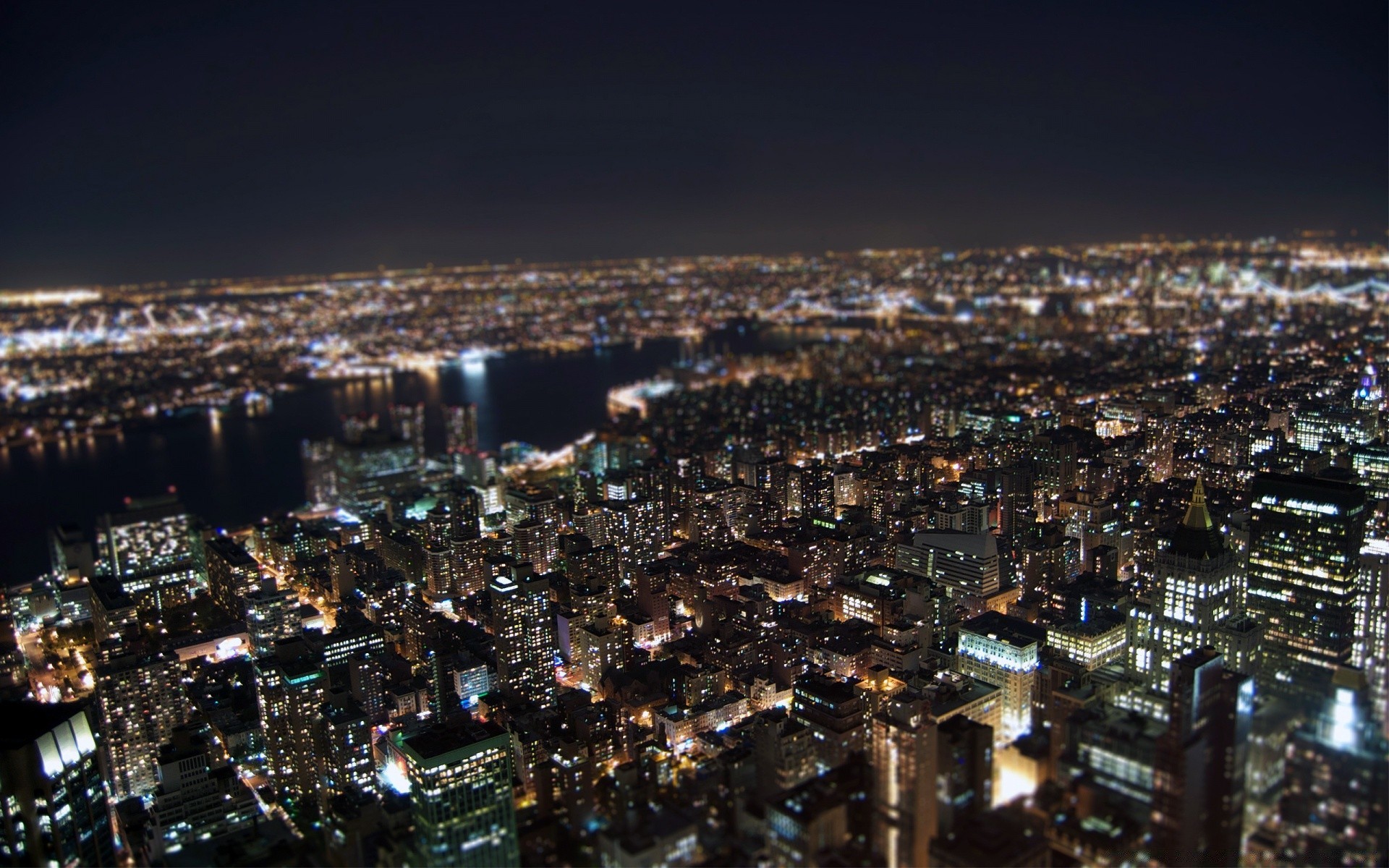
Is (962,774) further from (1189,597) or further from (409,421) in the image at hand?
(409,421)

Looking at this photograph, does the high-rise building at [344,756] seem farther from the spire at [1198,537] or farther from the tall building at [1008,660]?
the spire at [1198,537]

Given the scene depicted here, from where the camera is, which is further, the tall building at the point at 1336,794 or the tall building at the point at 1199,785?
the tall building at the point at 1199,785

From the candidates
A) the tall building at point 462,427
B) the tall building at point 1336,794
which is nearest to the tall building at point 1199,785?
the tall building at point 1336,794

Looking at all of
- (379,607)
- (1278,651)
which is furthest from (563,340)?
(1278,651)

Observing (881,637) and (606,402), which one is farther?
(606,402)

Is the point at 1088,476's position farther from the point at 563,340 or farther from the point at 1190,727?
the point at 563,340

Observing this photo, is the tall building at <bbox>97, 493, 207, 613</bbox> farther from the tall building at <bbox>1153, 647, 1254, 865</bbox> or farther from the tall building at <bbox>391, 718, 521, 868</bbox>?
the tall building at <bbox>1153, 647, 1254, 865</bbox>

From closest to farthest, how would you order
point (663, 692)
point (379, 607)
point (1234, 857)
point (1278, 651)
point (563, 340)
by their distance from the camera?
point (1234, 857) → point (1278, 651) → point (663, 692) → point (379, 607) → point (563, 340)

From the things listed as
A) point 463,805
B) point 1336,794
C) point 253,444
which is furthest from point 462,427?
point 1336,794
